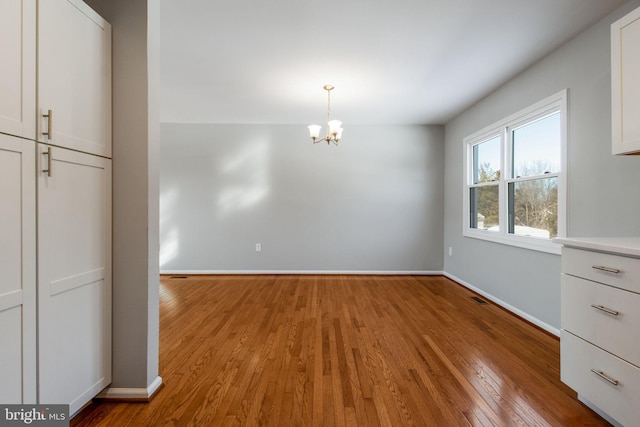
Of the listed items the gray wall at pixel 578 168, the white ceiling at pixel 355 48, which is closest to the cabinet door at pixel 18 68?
the white ceiling at pixel 355 48

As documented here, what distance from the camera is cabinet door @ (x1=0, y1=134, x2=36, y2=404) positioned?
3.83ft

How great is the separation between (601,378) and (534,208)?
1.94 metres

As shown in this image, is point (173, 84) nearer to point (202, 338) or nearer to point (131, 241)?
point (131, 241)

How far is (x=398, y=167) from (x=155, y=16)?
4.07m

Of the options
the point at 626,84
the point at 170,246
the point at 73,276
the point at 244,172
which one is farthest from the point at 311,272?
the point at 626,84

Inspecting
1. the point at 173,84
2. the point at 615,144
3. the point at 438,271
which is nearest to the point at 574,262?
the point at 615,144

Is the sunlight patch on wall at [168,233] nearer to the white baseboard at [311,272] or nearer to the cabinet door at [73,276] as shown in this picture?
the white baseboard at [311,272]

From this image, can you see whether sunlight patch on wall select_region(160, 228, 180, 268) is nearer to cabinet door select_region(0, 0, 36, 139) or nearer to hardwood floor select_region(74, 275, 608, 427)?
hardwood floor select_region(74, 275, 608, 427)

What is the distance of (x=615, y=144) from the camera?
1746mm

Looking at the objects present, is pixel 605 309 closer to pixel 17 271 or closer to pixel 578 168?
pixel 578 168

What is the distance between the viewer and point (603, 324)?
1499 millimetres

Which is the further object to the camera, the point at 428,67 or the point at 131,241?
the point at 428,67

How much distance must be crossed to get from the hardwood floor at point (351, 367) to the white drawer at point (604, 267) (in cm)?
76

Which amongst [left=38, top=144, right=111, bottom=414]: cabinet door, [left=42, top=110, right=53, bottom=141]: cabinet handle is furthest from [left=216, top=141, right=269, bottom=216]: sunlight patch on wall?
[left=42, top=110, right=53, bottom=141]: cabinet handle
